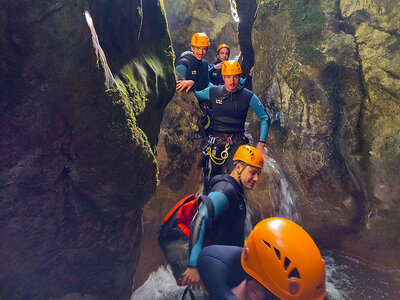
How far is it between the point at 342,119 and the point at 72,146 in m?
6.87

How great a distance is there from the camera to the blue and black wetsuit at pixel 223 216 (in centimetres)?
382

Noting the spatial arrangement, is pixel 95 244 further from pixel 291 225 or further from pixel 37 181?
pixel 291 225

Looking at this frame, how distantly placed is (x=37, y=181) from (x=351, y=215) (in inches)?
273

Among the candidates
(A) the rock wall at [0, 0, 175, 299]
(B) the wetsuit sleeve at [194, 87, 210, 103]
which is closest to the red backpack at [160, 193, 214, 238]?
(A) the rock wall at [0, 0, 175, 299]

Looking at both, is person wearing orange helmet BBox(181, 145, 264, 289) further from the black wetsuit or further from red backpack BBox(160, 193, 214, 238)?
the black wetsuit

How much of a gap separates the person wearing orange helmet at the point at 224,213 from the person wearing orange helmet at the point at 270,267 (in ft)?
2.16

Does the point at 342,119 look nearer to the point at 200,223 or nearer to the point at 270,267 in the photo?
the point at 200,223

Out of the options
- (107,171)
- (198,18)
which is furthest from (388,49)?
(198,18)

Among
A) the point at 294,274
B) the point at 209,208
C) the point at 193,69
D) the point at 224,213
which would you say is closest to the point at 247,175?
the point at 224,213

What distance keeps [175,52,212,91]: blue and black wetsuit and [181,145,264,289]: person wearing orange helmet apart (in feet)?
13.4

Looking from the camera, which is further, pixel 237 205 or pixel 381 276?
pixel 381 276

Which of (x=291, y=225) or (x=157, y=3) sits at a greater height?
(x=157, y=3)

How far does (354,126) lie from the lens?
24.3 feet

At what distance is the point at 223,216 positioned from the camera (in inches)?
164
